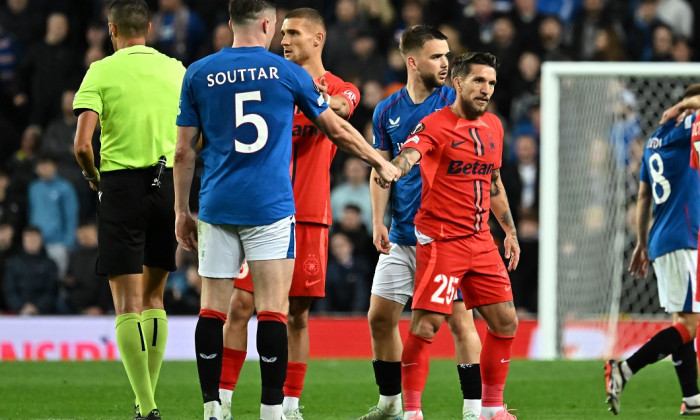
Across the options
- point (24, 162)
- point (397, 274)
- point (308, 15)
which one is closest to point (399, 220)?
point (397, 274)

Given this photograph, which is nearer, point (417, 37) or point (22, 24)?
point (417, 37)

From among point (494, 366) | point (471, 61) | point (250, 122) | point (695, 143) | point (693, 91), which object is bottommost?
point (494, 366)

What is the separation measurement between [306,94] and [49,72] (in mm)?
10696

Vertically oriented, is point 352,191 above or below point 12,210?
above

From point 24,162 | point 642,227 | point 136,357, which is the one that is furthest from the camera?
point 24,162

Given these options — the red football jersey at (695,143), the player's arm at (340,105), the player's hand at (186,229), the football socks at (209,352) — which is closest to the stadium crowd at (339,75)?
the red football jersey at (695,143)

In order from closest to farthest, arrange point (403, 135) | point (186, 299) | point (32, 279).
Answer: point (403, 135), point (186, 299), point (32, 279)

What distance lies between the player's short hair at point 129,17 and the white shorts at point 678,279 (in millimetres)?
4076

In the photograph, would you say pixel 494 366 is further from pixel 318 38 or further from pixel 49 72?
pixel 49 72

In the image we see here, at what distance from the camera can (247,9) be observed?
5980 millimetres

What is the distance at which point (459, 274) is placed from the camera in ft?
21.7

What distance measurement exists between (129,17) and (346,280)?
7012mm

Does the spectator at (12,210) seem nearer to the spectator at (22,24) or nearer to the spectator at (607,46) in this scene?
the spectator at (22,24)

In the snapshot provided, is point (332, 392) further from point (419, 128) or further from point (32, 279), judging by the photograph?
point (32, 279)
